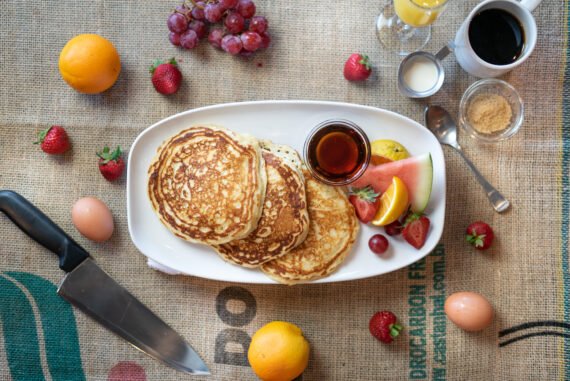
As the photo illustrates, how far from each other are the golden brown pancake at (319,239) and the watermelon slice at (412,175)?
0.13m

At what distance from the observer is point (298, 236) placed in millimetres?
1486

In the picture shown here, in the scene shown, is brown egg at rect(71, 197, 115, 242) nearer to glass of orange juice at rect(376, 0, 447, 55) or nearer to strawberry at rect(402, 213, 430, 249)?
strawberry at rect(402, 213, 430, 249)

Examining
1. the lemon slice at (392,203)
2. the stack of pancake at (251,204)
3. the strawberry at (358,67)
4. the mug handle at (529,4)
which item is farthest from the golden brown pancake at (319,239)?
the mug handle at (529,4)

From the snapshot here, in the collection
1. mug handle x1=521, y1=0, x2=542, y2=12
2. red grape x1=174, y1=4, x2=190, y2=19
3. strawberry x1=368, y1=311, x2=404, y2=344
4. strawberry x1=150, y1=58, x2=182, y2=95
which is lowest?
strawberry x1=368, y1=311, x2=404, y2=344

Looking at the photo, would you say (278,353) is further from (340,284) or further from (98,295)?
(98,295)

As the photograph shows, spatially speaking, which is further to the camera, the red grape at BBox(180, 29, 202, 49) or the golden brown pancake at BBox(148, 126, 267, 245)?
the red grape at BBox(180, 29, 202, 49)

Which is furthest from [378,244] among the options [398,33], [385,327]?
[398,33]

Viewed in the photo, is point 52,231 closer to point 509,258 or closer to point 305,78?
point 305,78

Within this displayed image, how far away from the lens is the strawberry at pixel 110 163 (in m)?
1.62

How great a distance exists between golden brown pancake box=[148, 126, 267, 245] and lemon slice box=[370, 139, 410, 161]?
1.23 ft

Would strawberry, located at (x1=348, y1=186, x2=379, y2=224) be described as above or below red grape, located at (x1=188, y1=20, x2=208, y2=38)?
below

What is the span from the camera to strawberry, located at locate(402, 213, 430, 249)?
1.52m

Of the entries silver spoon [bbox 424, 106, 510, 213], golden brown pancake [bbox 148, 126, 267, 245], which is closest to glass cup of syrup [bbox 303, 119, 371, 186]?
golden brown pancake [bbox 148, 126, 267, 245]

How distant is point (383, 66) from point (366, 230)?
1.88 ft
